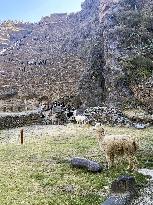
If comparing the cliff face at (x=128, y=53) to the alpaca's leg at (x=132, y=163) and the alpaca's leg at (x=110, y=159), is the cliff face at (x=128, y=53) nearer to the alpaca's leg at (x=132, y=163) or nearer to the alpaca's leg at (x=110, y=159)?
the alpaca's leg at (x=110, y=159)

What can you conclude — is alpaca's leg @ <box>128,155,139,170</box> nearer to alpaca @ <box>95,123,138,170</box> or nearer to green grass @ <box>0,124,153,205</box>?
alpaca @ <box>95,123,138,170</box>

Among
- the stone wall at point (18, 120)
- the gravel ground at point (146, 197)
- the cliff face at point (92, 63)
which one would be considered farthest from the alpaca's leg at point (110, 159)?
the cliff face at point (92, 63)

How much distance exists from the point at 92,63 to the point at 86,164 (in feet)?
160

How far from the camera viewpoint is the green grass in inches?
771

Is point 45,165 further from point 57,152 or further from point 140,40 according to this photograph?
point 140,40

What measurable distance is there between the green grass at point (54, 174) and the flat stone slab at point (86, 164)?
0.95 feet

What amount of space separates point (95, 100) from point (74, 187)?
43438 mm

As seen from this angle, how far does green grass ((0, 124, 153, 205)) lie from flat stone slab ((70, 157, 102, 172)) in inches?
11.4

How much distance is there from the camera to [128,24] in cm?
7275

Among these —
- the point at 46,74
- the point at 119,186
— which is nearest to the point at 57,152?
the point at 119,186

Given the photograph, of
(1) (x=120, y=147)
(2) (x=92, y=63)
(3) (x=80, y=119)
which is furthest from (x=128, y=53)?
(1) (x=120, y=147)

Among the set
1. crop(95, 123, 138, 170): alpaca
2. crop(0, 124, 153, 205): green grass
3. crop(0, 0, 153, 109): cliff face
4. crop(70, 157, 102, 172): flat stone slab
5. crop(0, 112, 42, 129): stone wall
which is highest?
crop(0, 0, 153, 109): cliff face

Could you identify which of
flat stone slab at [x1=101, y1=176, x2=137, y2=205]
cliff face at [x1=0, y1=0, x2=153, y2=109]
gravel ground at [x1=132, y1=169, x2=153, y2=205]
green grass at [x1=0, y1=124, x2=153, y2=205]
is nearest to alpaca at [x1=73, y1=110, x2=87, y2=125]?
cliff face at [x1=0, y1=0, x2=153, y2=109]

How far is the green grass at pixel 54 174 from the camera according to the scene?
1958cm
